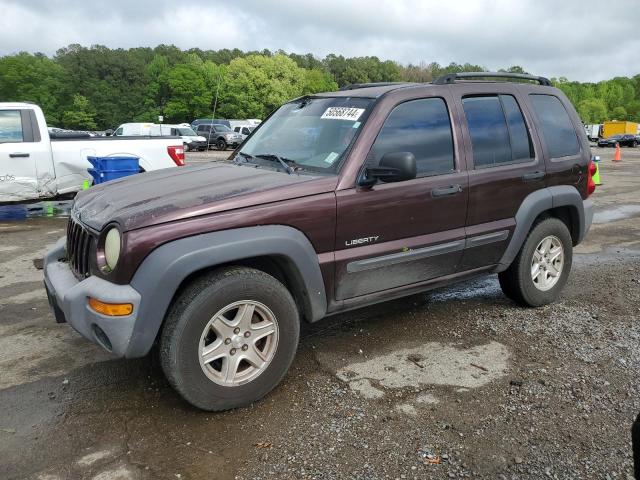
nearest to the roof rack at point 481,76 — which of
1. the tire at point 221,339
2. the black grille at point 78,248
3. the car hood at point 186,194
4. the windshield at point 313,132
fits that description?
the windshield at point 313,132

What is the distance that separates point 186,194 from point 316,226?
0.78 meters

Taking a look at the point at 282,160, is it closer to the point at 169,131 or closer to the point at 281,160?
the point at 281,160

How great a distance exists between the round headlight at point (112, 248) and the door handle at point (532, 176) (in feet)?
10.0

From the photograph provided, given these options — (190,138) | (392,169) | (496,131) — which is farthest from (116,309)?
(190,138)

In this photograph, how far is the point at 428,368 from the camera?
3.60m

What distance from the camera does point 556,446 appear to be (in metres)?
2.75

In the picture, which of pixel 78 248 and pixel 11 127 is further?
pixel 11 127

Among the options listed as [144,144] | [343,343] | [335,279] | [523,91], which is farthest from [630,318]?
[144,144]

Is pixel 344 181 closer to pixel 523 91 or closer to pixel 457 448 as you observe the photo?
pixel 457 448

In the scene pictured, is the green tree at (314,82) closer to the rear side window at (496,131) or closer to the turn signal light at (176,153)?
the turn signal light at (176,153)

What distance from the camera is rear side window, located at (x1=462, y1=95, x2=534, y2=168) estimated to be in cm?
404

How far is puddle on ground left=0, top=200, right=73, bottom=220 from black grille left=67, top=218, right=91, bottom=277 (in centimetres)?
665

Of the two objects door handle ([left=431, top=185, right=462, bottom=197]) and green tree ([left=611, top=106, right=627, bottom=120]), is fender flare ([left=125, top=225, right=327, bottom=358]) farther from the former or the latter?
green tree ([left=611, top=106, right=627, bottom=120])

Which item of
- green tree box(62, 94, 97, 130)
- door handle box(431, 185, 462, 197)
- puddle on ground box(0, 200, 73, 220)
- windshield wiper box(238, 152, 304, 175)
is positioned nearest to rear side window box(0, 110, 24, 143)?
puddle on ground box(0, 200, 73, 220)
